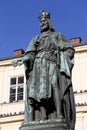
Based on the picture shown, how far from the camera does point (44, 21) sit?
31.4 ft

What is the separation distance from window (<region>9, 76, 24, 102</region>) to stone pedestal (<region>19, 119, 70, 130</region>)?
2291cm

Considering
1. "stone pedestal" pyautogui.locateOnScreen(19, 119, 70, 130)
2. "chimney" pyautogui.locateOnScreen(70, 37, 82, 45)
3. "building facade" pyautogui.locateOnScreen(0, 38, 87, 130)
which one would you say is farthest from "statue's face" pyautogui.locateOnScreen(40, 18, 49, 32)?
"chimney" pyautogui.locateOnScreen(70, 37, 82, 45)

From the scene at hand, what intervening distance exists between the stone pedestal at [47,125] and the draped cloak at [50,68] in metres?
0.30

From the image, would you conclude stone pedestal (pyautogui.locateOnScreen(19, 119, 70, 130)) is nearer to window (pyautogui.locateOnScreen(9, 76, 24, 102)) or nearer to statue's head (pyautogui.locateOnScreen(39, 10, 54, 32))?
statue's head (pyautogui.locateOnScreen(39, 10, 54, 32))

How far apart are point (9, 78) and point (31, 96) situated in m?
23.8

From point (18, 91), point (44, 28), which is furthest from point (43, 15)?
point (18, 91)

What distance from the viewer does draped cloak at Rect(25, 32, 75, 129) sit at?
876cm

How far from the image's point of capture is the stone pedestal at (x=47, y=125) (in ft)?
27.5

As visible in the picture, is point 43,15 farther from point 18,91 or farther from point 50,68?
point 18,91

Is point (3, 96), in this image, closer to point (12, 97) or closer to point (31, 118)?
point (12, 97)

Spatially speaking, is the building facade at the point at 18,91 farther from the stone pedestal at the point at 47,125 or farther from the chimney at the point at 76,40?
the stone pedestal at the point at 47,125

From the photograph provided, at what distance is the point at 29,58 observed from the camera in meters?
9.20

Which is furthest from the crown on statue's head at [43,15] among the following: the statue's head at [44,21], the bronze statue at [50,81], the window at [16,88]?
the window at [16,88]

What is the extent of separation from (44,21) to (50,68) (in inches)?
45.7
